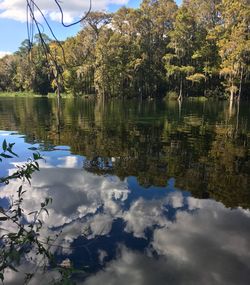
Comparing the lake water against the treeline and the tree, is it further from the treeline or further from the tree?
the treeline

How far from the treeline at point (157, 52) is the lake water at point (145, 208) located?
45.0 metres

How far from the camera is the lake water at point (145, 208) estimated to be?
5.70 m

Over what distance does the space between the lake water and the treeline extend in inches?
1774

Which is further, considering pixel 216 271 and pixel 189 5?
pixel 189 5

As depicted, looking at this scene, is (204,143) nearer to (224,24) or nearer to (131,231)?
(131,231)

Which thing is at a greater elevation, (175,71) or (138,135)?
(175,71)

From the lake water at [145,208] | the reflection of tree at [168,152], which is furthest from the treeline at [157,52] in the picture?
the lake water at [145,208]

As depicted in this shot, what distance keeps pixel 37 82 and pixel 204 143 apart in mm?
A: 79843

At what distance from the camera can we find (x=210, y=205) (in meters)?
8.68

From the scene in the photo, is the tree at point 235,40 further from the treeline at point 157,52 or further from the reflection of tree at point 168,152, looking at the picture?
the reflection of tree at point 168,152

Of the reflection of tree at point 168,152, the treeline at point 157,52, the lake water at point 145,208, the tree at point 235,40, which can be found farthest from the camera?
the treeline at point 157,52

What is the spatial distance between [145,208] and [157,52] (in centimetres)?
6331

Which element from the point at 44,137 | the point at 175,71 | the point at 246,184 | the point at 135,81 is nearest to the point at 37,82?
the point at 135,81

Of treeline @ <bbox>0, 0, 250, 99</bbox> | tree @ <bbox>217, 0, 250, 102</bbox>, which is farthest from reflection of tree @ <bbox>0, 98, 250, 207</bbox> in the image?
treeline @ <bbox>0, 0, 250, 99</bbox>
